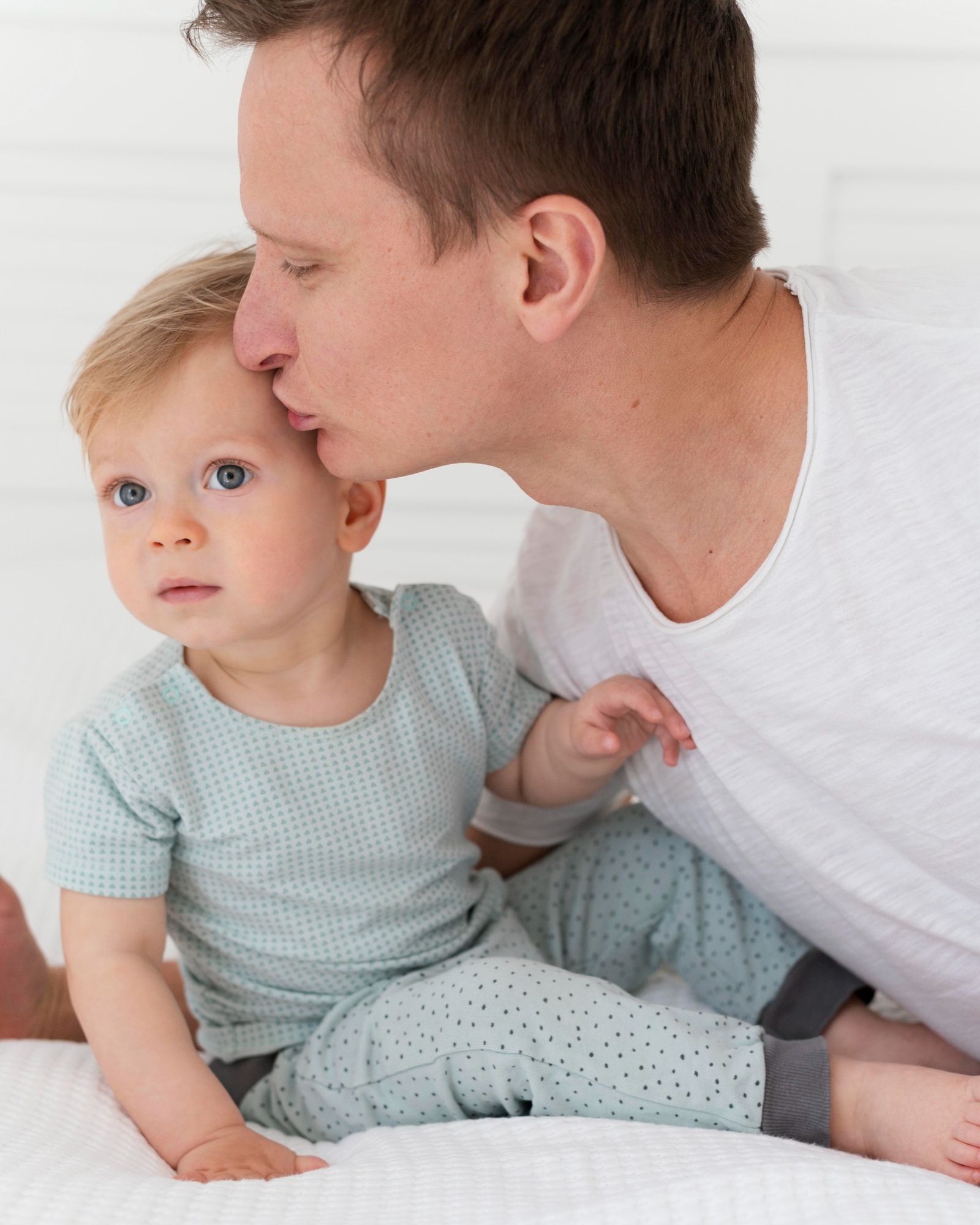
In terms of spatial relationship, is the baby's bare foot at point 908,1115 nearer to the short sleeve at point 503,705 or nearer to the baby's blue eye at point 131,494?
the short sleeve at point 503,705

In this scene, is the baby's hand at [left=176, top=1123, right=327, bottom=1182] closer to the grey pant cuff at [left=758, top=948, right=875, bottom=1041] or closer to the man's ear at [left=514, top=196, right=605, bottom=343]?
the grey pant cuff at [left=758, top=948, right=875, bottom=1041]

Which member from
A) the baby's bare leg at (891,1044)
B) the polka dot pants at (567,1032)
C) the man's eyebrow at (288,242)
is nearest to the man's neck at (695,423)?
the man's eyebrow at (288,242)

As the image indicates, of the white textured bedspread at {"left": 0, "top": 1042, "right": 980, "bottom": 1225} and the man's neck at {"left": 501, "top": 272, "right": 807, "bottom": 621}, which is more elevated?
the man's neck at {"left": 501, "top": 272, "right": 807, "bottom": 621}

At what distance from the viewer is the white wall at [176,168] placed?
7.86ft

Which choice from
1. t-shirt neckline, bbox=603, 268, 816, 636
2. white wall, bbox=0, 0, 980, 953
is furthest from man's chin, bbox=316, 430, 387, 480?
white wall, bbox=0, 0, 980, 953

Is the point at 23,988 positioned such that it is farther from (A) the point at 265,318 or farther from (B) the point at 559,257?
(B) the point at 559,257

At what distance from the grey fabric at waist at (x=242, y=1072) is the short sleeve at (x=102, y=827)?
0.21 m

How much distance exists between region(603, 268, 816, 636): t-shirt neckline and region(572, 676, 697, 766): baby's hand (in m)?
0.08

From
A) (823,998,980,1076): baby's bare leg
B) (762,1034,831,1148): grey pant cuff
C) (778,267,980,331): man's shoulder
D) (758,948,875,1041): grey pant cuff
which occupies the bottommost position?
(823,998,980,1076): baby's bare leg

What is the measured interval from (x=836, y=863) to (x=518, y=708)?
365mm

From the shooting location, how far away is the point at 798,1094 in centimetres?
106

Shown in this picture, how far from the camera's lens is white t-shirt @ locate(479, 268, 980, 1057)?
105 centimetres

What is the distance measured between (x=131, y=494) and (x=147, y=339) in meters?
0.13

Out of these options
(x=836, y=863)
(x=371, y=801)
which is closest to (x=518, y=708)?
(x=371, y=801)
